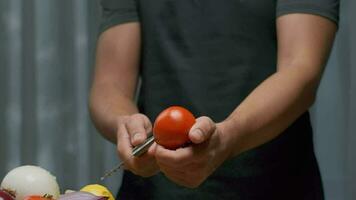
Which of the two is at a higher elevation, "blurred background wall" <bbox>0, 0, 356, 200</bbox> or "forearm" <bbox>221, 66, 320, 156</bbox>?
"forearm" <bbox>221, 66, 320, 156</bbox>

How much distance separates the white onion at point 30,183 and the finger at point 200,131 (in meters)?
0.21

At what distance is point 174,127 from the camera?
576mm

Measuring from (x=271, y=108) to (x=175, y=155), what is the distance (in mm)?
200

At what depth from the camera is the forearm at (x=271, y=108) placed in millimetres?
708

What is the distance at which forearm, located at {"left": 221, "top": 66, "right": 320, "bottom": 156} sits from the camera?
2.32 ft

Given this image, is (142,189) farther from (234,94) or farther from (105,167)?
(105,167)

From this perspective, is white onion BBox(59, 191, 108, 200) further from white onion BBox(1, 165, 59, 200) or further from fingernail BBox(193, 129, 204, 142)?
fingernail BBox(193, 129, 204, 142)

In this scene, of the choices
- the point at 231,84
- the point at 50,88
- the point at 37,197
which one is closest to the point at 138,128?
the point at 37,197

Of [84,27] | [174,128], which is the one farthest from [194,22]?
[84,27]

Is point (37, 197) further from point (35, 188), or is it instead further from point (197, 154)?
point (197, 154)

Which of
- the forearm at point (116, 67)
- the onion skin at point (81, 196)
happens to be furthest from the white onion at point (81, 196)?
the forearm at point (116, 67)

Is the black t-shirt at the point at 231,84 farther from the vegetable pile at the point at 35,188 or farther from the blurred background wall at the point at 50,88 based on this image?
the blurred background wall at the point at 50,88

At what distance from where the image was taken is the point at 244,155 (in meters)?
0.86

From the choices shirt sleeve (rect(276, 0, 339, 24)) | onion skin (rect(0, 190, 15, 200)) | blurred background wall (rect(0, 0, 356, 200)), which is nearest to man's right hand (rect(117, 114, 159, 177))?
onion skin (rect(0, 190, 15, 200))
